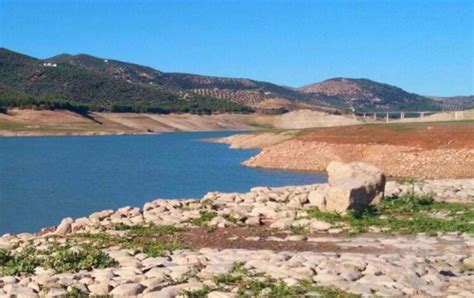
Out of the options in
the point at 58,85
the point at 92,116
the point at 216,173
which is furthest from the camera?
the point at 58,85

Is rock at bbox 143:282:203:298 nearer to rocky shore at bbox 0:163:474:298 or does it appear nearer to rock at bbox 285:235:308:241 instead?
rocky shore at bbox 0:163:474:298

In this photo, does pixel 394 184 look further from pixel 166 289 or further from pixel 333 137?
pixel 333 137

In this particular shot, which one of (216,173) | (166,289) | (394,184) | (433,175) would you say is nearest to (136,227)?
(166,289)

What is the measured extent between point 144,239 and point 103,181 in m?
25.2

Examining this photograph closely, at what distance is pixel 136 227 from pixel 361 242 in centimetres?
498

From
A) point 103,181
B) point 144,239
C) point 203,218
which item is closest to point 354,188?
point 203,218

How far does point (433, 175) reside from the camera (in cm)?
3853

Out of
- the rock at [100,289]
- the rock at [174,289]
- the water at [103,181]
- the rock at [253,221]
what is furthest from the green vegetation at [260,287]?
the water at [103,181]

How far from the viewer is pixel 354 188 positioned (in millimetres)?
18266

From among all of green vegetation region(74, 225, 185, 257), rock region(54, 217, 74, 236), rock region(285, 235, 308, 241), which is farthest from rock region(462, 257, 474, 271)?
rock region(54, 217, 74, 236)

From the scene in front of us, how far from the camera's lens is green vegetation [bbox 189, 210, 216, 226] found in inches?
701

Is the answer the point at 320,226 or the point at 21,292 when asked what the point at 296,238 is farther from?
the point at 21,292

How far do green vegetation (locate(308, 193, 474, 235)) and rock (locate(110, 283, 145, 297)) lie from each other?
6.39 meters

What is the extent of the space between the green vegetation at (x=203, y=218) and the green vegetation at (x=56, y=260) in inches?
149
